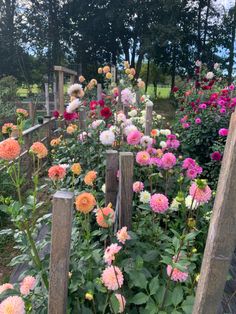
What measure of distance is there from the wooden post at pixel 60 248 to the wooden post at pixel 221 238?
36 cm

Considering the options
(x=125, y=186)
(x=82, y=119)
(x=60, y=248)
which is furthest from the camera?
(x=82, y=119)

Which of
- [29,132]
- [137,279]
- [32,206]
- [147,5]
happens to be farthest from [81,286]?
→ [147,5]

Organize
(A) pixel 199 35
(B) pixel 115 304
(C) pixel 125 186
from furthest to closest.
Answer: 1. (A) pixel 199 35
2. (C) pixel 125 186
3. (B) pixel 115 304

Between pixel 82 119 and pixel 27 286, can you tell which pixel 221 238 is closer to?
pixel 27 286

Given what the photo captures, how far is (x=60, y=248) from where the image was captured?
3.01 ft

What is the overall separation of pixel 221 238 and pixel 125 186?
2.76 feet

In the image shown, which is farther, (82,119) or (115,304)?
(82,119)

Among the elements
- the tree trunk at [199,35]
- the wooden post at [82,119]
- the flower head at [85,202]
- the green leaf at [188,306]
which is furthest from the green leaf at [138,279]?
the tree trunk at [199,35]

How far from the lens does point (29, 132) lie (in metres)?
4.80

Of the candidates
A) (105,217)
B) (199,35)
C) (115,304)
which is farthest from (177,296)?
(199,35)

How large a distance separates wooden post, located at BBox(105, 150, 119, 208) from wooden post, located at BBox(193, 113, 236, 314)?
1.02m

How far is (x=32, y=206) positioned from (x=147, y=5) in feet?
63.1

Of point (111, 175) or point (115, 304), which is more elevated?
point (111, 175)

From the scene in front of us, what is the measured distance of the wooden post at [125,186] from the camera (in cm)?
143
